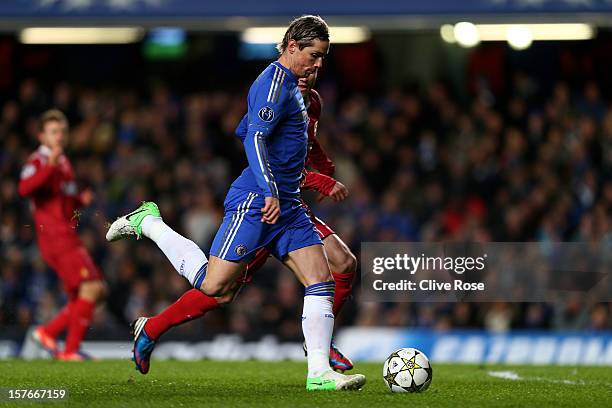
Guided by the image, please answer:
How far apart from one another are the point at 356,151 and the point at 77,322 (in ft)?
18.7

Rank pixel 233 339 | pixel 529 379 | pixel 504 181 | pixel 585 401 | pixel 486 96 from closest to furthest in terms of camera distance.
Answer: pixel 585 401, pixel 529 379, pixel 233 339, pixel 504 181, pixel 486 96

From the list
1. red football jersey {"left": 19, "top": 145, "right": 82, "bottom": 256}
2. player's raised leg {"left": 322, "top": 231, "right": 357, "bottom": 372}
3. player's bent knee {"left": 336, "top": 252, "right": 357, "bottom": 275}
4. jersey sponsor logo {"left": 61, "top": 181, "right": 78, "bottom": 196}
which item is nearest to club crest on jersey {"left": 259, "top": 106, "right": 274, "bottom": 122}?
player's raised leg {"left": 322, "top": 231, "right": 357, "bottom": 372}

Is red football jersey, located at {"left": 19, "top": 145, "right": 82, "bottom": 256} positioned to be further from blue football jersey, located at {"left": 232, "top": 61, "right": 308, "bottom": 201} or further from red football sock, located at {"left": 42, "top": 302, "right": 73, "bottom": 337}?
blue football jersey, located at {"left": 232, "top": 61, "right": 308, "bottom": 201}

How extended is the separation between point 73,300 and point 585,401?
5.57 metres

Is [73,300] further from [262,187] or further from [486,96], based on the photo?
[486,96]

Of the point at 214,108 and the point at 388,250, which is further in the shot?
the point at 214,108

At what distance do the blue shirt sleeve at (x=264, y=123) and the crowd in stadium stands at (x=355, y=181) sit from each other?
6.05 meters

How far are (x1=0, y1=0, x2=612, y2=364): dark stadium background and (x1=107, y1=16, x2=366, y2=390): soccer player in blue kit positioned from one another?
5.33m

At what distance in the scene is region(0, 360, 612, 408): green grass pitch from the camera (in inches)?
234

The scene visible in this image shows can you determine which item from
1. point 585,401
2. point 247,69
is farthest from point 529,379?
point 247,69

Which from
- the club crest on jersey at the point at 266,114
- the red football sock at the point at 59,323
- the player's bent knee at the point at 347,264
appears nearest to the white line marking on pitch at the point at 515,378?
the player's bent knee at the point at 347,264

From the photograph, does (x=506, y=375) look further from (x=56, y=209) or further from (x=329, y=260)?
(x=56, y=209)

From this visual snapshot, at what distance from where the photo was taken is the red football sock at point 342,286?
24.5 feet

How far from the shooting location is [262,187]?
20.5 feet
